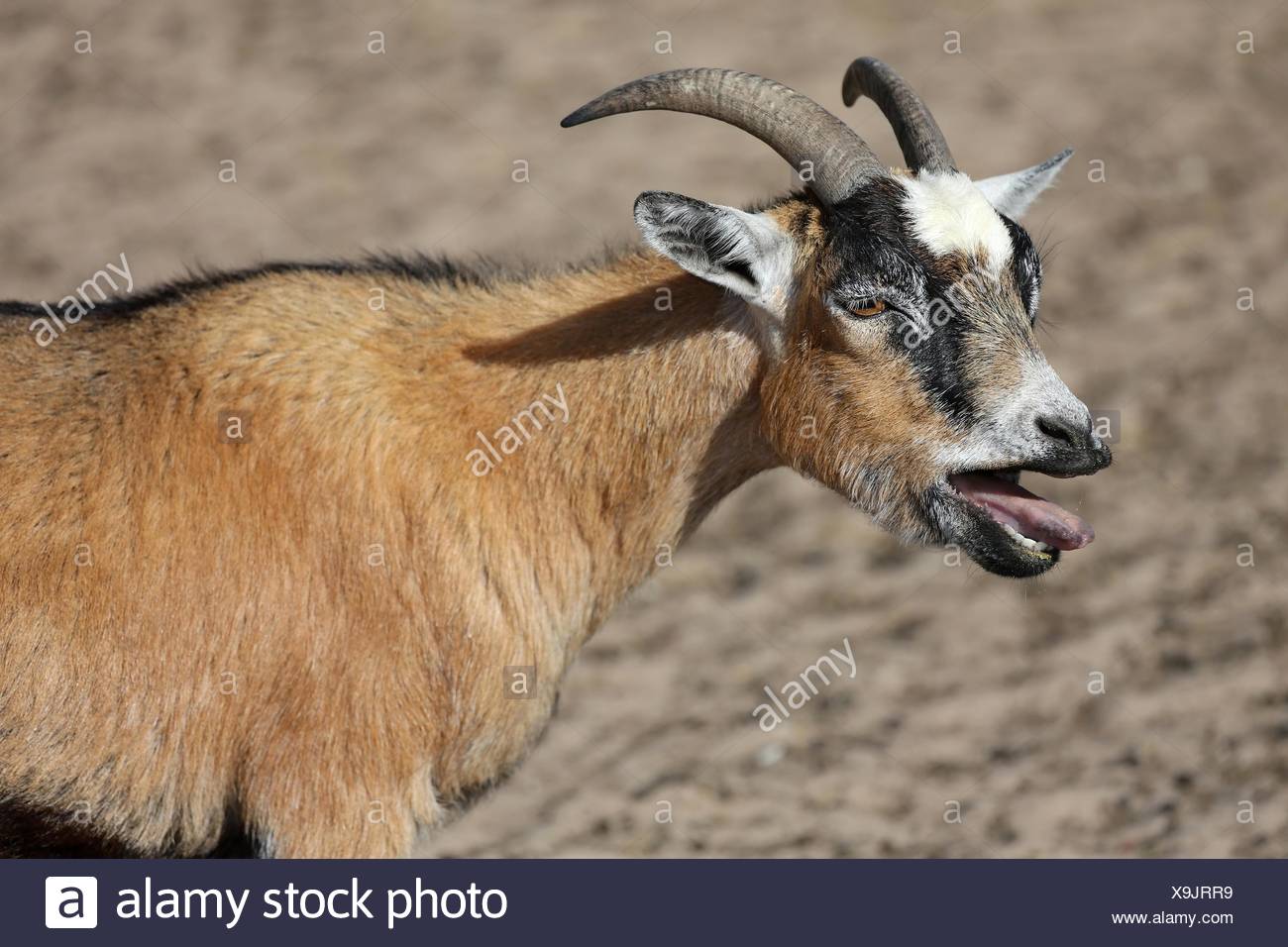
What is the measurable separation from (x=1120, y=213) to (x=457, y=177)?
5830mm

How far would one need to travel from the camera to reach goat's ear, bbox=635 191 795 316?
5020 millimetres

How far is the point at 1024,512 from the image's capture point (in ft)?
17.3

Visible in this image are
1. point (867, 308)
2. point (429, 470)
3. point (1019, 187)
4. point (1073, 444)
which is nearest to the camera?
point (1073, 444)

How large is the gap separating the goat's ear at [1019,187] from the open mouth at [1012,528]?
123 centimetres

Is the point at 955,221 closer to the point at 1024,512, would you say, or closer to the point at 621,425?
the point at 1024,512

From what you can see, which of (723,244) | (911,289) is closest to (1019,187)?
(911,289)

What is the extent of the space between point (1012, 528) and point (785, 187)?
839cm

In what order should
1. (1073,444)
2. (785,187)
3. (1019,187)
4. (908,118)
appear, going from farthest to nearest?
1. (785,187)
2. (1019,187)
3. (908,118)
4. (1073,444)

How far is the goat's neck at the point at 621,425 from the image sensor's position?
5.35m

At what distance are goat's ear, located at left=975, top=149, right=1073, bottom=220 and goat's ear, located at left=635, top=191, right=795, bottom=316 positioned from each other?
44.1 inches

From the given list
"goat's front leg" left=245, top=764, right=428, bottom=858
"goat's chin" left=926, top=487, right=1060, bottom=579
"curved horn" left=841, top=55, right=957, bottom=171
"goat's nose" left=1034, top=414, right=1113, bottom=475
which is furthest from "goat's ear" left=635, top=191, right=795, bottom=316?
"goat's front leg" left=245, top=764, right=428, bottom=858

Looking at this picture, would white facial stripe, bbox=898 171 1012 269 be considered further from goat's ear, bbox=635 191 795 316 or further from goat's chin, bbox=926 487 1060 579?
goat's chin, bbox=926 487 1060 579

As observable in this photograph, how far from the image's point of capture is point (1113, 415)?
33.6 ft

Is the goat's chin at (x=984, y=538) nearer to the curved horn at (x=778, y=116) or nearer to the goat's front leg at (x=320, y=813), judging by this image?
the curved horn at (x=778, y=116)
